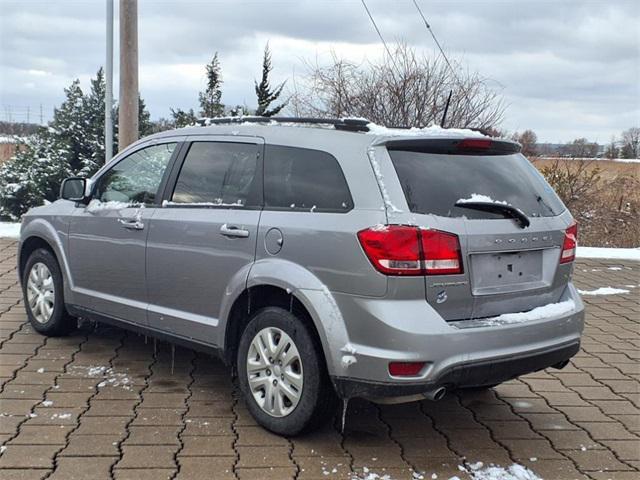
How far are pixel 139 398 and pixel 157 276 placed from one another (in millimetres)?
768

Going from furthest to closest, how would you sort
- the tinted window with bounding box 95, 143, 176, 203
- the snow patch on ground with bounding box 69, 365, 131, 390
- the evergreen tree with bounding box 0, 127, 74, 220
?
1. the evergreen tree with bounding box 0, 127, 74, 220
2. the tinted window with bounding box 95, 143, 176, 203
3. the snow patch on ground with bounding box 69, 365, 131, 390

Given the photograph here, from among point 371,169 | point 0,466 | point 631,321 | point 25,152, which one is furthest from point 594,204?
point 0,466

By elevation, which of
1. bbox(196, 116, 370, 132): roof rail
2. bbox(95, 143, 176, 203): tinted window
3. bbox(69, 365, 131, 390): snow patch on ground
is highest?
bbox(196, 116, 370, 132): roof rail

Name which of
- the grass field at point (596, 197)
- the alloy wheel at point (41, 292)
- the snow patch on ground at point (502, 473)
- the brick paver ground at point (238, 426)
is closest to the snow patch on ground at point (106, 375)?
the brick paver ground at point (238, 426)

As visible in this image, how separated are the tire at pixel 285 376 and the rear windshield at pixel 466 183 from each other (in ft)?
2.97

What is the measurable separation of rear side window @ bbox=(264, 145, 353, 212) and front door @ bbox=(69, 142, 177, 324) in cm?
102

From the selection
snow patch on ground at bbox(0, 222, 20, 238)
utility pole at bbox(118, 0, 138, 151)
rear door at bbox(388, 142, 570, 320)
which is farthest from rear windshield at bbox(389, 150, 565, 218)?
snow patch on ground at bbox(0, 222, 20, 238)

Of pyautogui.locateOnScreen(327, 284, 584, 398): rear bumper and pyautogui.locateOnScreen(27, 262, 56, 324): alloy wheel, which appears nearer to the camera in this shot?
pyautogui.locateOnScreen(327, 284, 584, 398): rear bumper

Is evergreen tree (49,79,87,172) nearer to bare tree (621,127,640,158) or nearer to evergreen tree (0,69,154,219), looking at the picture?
evergreen tree (0,69,154,219)

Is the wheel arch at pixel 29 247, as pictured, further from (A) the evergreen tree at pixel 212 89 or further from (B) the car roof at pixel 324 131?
(A) the evergreen tree at pixel 212 89

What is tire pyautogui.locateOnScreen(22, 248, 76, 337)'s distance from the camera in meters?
5.38

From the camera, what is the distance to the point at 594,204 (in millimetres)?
15281

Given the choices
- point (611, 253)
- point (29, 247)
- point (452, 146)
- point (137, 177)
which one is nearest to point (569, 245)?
point (452, 146)

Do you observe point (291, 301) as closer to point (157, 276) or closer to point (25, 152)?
point (157, 276)
